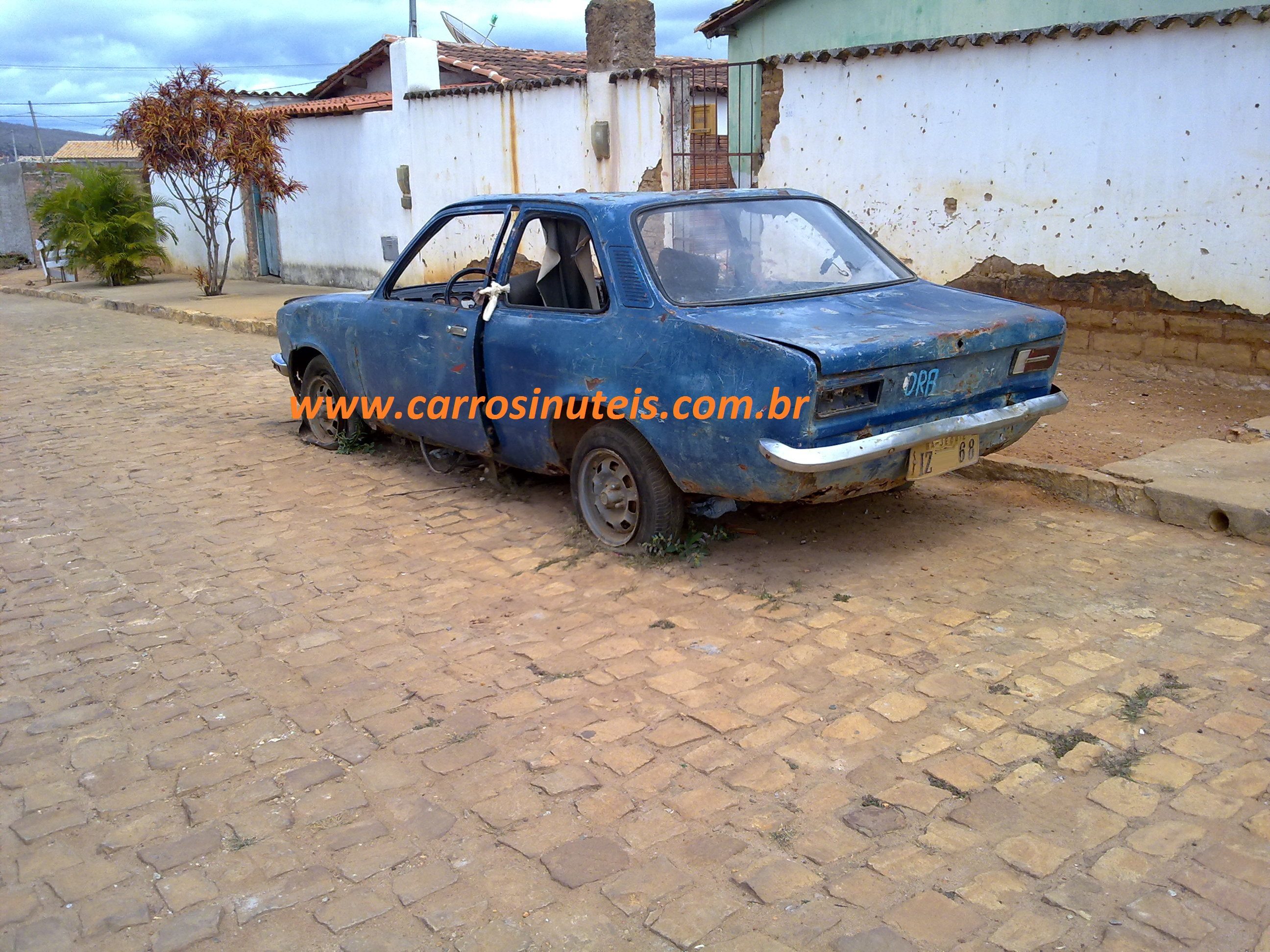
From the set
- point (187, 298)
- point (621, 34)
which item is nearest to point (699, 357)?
point (621, 34)

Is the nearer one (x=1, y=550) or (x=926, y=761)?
(x=926, y=761)

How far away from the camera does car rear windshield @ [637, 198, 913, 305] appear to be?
4898 millimetres

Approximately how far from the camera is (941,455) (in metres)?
4.66

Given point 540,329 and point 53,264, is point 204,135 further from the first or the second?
point 540,329

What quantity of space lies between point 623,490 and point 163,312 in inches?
525

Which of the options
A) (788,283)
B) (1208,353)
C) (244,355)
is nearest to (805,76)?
(1208,353)

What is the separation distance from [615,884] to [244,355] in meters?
10.6

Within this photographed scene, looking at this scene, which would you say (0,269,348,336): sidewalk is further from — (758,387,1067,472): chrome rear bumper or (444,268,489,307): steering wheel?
(758,387,1067,472): chrome rear bumper

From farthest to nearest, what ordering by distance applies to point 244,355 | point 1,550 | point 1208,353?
1. point 244,355
2. point 1208,353
3. point 1,550

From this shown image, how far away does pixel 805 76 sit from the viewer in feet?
32.6

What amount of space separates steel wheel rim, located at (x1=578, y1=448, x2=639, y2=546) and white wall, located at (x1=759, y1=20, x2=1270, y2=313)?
4960 millimetres

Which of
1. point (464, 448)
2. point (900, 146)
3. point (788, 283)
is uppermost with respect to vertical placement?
point (900, 146)

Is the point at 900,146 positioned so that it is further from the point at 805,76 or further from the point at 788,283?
the point at 788,283

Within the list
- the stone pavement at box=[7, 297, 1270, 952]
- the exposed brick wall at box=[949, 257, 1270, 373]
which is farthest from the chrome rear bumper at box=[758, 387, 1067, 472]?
the exposed brick wall at box=[949, 257, 1270, 373]
